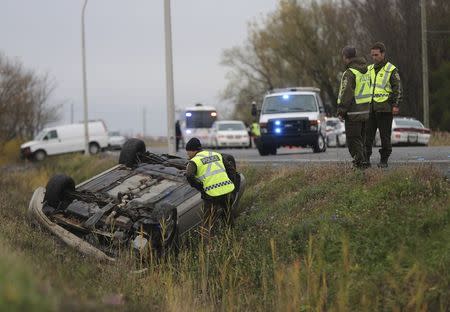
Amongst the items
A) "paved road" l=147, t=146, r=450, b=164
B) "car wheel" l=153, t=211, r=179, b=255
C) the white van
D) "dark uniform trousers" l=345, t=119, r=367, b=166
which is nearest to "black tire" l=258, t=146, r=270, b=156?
"paved road" l=147, t=146, r=450, b=164

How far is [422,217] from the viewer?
25.4 feet

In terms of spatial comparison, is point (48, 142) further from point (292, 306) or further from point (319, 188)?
point (292, 306)

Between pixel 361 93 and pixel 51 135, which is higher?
pixel 361 93

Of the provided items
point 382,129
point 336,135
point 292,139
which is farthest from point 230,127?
point 382,129

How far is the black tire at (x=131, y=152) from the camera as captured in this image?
11.4 metres

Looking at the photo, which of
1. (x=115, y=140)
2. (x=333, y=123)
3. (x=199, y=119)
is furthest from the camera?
(x=115, y=140)

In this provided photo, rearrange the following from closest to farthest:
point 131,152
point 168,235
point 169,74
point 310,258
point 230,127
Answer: point 310,258 → point 168,235 → point 131,152 → point 169,74 → point 230,127

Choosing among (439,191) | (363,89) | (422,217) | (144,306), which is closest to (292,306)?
(144,306)

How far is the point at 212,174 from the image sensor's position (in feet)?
30.9

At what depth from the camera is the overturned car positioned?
8938 millimetres

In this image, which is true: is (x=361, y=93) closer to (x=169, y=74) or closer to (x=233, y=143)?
(x=169, y=74)

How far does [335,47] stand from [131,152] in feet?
126

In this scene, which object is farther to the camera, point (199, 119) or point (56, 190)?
point (199, 119)

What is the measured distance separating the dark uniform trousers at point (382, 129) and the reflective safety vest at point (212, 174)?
2493 mm
